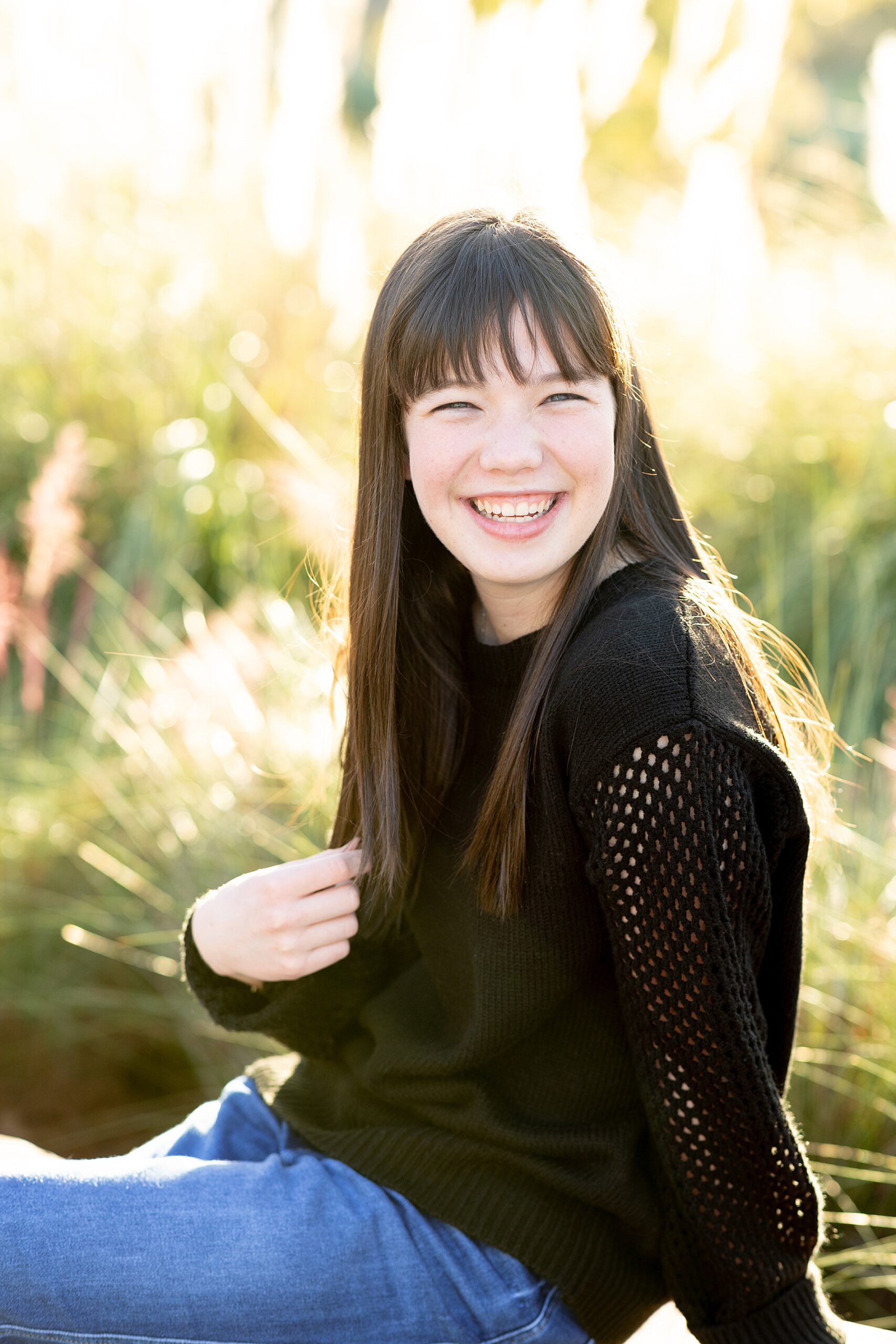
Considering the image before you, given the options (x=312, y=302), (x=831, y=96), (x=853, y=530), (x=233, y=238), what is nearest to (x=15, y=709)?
(x=312, y=302)

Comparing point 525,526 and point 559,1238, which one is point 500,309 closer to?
point 525,526

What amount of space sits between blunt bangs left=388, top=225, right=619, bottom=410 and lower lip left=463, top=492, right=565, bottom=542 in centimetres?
14

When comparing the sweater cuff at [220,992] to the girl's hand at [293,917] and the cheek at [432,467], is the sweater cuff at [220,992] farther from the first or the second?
the cheek at [432,467]

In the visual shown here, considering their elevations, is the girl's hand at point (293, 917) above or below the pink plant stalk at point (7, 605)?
below

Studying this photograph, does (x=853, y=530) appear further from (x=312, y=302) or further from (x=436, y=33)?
(x=436, y=33)

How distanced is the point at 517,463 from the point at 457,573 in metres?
0.34

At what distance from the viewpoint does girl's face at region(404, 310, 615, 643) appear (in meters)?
1.41

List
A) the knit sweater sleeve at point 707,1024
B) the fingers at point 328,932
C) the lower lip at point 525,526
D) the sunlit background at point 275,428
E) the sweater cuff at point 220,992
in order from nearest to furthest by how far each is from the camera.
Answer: the knit sweater sleeve at point 707,1024 → the lower lip at point 525,526 → the fingers at point 328,932 → the sweater cuff at point 220,992 → the sunlit background at point 275,428

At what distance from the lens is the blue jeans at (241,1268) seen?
1.30 m

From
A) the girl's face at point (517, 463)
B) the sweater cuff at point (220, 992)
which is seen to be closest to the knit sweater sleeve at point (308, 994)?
the sweater cuff at point (220, 992)

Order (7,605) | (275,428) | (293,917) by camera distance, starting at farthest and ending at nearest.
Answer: (275,428) < (7,605) < (293,917)

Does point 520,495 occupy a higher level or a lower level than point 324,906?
higher

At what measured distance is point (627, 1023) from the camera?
1.36 metres

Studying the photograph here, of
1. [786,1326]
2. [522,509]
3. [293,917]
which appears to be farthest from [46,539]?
[786,1326]
